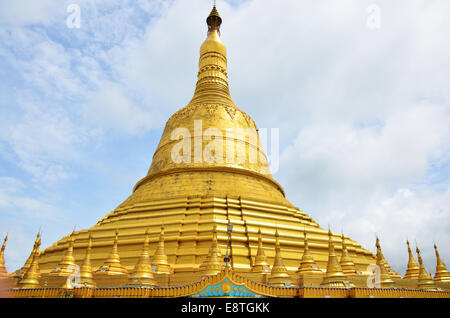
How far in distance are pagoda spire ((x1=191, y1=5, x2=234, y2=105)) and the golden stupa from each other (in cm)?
10

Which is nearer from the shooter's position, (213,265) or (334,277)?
(213,265)

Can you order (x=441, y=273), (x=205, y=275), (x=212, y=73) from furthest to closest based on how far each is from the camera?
(x=212, y=73), (x=441, y=273), (x=205, y=275)

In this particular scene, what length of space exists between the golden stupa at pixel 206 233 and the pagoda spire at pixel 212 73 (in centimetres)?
10

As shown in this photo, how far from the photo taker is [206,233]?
12695mm

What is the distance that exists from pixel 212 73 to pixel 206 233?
527 inches

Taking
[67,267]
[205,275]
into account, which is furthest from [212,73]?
[205,275]

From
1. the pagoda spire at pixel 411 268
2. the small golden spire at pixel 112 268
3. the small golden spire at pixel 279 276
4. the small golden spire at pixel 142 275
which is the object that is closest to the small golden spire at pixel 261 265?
the small golden spire at pixel 279 276

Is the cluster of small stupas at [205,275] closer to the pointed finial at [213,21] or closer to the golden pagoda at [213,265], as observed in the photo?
the golden pagoda at [213,265]

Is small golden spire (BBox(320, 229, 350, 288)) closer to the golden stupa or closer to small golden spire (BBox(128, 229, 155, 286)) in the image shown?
the golden stupa

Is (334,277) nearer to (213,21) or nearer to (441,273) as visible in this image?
(441,273)

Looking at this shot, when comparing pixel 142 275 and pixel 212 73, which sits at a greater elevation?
pixel 212 73

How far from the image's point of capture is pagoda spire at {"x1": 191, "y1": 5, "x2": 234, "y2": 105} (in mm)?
21833

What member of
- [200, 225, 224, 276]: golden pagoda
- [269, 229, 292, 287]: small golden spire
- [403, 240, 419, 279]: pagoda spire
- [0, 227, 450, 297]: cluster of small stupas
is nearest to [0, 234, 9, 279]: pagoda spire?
[0, 227, 450, 297]: cluster of small stupas
